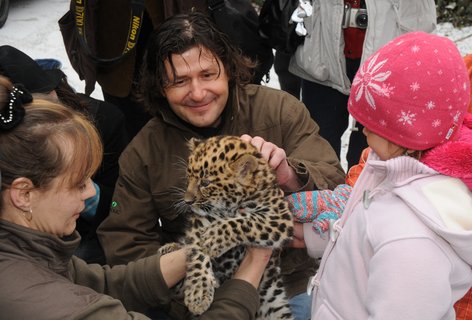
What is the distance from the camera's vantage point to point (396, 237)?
1.83 metres

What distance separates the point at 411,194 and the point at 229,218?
88 centimetres

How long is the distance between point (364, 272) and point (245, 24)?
2.39 m

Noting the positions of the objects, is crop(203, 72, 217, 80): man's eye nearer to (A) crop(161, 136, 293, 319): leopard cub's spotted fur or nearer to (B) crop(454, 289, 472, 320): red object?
(A) crop(161, 136, 293, 319): leopard cub's spotted fur

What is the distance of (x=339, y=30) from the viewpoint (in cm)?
392

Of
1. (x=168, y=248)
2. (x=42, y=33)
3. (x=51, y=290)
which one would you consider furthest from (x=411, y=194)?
(x=42, y=33)

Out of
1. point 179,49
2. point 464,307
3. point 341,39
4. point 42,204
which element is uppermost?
point 179,49

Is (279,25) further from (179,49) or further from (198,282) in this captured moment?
(198,282)

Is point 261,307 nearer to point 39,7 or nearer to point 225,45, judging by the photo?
point 225,45

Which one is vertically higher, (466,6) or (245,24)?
(245,24)

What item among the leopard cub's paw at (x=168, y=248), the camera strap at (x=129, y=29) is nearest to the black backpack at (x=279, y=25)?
the camera strap at (x=129, y=29)

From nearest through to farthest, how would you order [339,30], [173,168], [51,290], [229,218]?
[51,290] < [229,218] < [173,168] < [339,30]

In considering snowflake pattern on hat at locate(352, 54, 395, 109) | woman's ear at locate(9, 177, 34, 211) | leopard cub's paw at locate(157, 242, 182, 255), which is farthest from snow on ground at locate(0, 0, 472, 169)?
snowflake pattern on hat at locate(352, 54, 395, 109)

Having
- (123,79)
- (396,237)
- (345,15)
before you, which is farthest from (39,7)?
(396,237)

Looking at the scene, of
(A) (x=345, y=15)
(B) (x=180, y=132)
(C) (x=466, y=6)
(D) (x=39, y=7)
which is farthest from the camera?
(D) (x=39, y=7)
